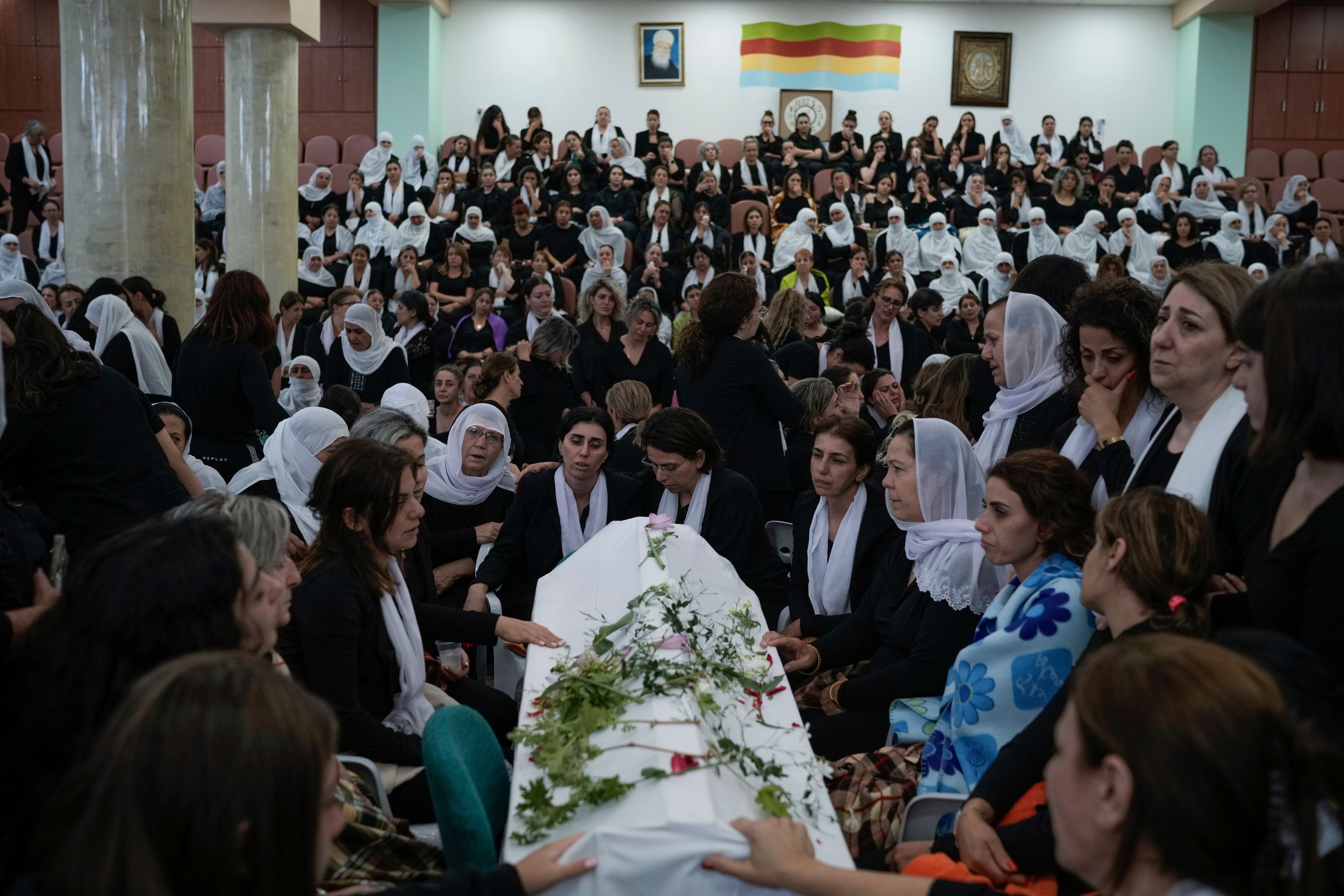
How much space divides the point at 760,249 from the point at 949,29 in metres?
7.86

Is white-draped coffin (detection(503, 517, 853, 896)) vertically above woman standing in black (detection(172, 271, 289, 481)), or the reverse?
woman standing in black (detection(172, 271, 289, 481))

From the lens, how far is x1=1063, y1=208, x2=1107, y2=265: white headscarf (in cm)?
1377

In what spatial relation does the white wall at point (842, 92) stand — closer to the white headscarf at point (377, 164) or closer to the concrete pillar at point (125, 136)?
the white headscarf at point (377, 164)

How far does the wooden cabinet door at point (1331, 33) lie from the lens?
18.2m

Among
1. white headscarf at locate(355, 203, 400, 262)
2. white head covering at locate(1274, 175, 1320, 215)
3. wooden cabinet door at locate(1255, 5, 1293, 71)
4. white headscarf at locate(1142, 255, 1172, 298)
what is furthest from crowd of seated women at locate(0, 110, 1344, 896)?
wooden cabinet door at locate(1255, 5, 1293, 71)

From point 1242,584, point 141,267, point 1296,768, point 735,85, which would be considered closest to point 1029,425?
point 1242,584

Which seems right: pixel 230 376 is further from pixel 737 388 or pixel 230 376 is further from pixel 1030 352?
pixel 1030 352

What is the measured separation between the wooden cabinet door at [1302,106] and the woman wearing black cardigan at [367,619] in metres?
18.8

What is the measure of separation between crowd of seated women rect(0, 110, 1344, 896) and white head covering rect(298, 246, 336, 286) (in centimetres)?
578

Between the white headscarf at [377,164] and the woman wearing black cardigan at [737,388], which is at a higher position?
the white headscarf at [377,164]

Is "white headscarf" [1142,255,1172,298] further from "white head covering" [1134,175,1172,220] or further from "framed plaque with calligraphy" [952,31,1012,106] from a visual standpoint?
"framed plaque with calligraphy" [952,31,1012,106]

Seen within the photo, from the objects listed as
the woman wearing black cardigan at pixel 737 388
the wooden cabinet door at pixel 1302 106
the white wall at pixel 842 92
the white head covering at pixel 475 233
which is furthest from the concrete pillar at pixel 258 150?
the wooden cabinet door at pixel 1302 106

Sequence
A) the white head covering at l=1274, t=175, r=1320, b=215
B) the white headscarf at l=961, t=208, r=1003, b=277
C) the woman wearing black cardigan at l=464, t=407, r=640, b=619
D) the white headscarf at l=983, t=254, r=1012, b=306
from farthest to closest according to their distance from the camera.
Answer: the white head covering at l=1274, t=175, r=1320, b=215 < the white headscarf at l=961, t=208, r=1003, b=277 < the white headscarf at l=983, t=254, r=1012, b=306 < the woman wearing black cardigan at l=464, t=407, r=640, b=619

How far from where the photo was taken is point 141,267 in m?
7.38
